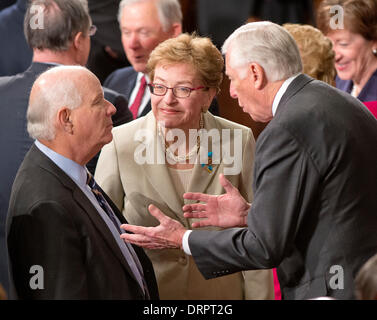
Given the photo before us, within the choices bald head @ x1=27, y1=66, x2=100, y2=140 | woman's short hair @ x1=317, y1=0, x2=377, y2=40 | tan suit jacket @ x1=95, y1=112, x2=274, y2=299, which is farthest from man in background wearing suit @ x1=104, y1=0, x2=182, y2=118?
bald head @ x1=27, y1=66, x2=100, y2=140

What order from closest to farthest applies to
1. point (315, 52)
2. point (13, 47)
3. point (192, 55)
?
point (192, 55)
point (315, 52)
point (13, 47)

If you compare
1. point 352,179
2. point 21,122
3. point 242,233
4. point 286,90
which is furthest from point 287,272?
point 21,122

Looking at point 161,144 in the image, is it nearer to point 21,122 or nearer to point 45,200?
point 21,122

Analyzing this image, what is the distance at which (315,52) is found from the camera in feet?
13.0

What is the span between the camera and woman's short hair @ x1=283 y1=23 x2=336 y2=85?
12.8ft

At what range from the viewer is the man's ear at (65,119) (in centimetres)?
266

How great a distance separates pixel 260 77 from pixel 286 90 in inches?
4.4

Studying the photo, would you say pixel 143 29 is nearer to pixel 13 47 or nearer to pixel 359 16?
pixel 13 47

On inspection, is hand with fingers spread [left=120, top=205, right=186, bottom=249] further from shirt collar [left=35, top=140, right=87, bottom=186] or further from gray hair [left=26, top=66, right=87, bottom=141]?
gray hair [left=26, top=66, right=87, bottom=141]

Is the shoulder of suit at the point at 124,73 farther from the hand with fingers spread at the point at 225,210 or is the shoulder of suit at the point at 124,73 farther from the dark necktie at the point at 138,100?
the hand with fingers spread at the point at 225,210

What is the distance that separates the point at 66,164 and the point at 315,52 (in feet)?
6.14

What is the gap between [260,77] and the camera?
2.71m

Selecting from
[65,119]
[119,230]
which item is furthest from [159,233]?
[65,119]

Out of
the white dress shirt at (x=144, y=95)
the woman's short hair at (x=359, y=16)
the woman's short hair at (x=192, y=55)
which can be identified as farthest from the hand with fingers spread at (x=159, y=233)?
the woman's short hair at (x=359, y=16)
